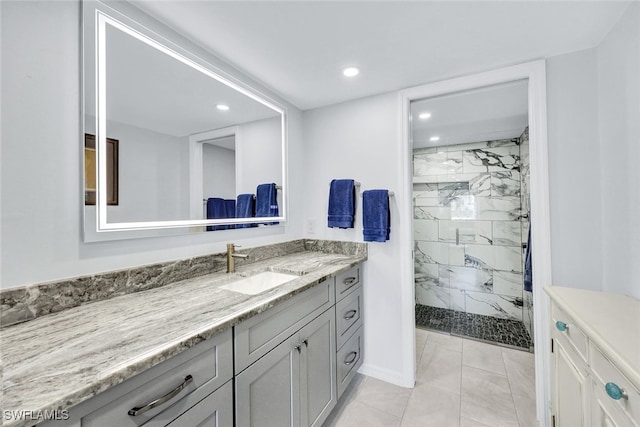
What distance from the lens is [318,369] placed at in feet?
4.73

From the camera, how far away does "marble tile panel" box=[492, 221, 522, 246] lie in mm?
2957

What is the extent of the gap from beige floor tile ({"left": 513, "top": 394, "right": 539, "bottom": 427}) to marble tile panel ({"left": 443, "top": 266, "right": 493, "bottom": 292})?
1509 mm

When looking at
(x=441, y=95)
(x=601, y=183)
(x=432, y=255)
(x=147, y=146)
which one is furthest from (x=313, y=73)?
(x=432, y=255)

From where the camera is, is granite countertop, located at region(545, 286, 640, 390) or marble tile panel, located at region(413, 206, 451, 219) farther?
marble tile panel, located at region(413, 206, 451, 219)

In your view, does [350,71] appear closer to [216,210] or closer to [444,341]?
[216,210]

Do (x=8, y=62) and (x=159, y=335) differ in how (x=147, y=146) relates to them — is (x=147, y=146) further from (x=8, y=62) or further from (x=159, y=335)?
(x=159, y=335)

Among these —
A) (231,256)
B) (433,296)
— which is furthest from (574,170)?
(433,296)

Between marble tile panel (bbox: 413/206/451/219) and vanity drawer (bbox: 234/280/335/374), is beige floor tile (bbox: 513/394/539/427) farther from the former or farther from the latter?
marble tile panel (bbox: 413/206/451/219)

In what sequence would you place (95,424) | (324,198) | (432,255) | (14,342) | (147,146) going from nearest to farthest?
(95,424)
(14,342)
(147,146)
(324,198)
(432,255)

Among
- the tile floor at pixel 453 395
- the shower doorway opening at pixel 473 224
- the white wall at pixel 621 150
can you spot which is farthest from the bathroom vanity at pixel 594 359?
the shower doorway opening at pixel 473 224

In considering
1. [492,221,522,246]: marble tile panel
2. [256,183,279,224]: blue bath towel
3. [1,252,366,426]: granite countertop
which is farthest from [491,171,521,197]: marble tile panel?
[1,252,366,426]: granite countertop

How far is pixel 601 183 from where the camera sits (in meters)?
1.47

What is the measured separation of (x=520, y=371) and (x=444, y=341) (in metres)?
0.63

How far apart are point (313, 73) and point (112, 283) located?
1.65 m
